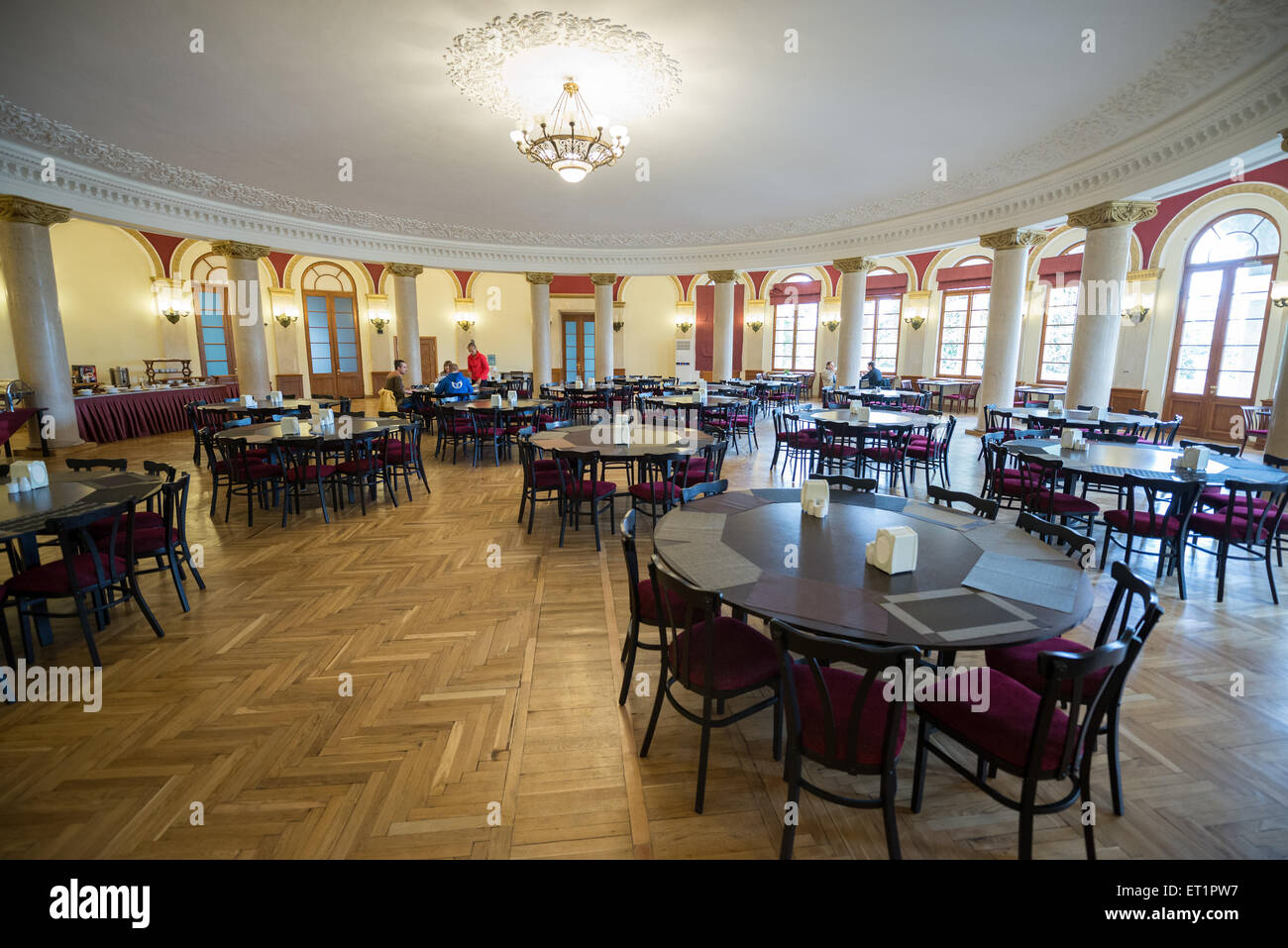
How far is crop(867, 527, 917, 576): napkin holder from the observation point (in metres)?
2.20

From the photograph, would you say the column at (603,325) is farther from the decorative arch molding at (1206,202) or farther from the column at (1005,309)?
the decorative arch molding at (1206,202)

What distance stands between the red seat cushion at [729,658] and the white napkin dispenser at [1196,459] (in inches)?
146

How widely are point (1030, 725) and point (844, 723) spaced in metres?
0.56

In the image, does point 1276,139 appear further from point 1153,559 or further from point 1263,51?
point 1153,559

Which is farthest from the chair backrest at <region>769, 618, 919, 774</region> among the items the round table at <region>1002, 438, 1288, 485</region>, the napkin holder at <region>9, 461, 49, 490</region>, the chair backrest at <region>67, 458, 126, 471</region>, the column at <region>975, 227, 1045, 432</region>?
the column at <region>975, 227, 1045, 432</region>

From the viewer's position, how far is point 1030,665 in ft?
6.95

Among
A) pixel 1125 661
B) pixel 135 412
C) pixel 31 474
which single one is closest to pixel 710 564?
pixel 1125 661

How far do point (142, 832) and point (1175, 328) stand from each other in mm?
13995

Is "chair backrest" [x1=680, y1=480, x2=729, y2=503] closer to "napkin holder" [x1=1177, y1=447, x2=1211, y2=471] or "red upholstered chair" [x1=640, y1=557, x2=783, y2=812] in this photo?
"red upholstered chair" [x1=640, y1=557, x2=783, y2=812]

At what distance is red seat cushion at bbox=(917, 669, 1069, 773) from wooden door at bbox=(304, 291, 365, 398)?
16.9 m

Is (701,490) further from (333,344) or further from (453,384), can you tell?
(333,344)

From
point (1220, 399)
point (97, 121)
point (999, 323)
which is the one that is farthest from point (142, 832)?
point (1220, 399)

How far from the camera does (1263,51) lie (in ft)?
15.4

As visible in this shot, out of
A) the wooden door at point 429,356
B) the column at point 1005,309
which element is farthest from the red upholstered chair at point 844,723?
the wooden door at point 429,356
